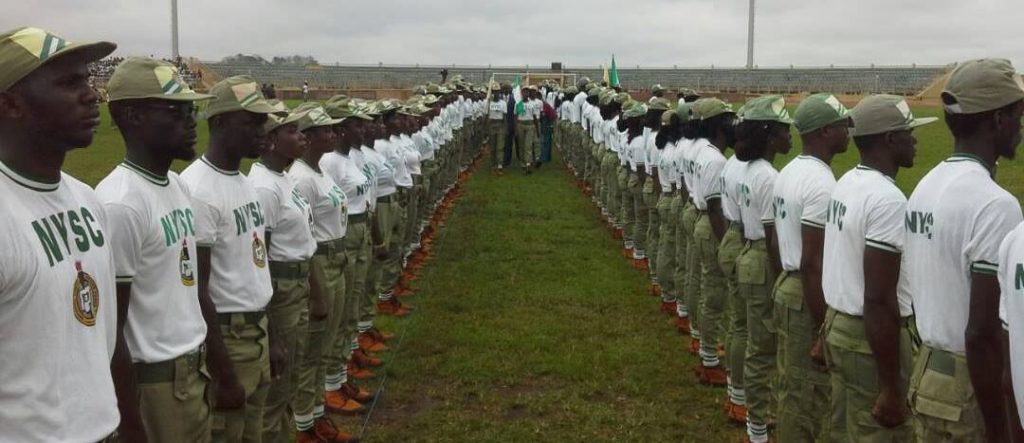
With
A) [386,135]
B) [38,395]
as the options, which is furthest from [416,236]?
[38,395]

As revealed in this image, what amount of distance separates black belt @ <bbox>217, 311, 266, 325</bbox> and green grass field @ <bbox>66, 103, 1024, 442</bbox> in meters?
2.12

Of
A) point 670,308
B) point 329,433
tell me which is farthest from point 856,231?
point 670,308

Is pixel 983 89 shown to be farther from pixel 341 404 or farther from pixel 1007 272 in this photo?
pixel 341 404

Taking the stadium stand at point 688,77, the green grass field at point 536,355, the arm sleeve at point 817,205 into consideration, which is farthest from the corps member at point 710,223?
the stadium stand at point 688,77

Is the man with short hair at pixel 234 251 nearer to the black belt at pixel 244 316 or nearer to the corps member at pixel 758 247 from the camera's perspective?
the black belt at pixel 244 316

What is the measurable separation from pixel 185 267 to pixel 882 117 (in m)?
3.11

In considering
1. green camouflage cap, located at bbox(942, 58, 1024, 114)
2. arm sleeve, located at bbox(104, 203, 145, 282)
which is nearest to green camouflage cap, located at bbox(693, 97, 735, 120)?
green camouflage cap, located at bbox(942, 58, 1024, 114)

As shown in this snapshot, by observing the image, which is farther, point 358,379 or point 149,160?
point 358,379

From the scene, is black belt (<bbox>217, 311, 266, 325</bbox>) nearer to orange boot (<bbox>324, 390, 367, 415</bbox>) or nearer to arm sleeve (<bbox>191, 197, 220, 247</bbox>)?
arm sleeve (<bbox>191, 197, 220, 247</bbox>)

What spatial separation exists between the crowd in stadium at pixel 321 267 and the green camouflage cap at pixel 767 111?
0.02 m

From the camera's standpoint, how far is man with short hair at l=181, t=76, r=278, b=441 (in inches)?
157

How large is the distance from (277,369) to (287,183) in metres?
1.11

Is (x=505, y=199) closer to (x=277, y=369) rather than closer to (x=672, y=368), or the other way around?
(x=672, y=368)

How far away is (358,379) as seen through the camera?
7.35 m
